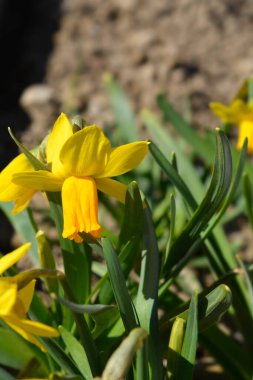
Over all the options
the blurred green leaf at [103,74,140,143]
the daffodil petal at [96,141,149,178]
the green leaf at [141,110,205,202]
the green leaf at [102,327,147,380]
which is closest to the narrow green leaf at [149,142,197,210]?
the green leaf at [141,110,205,202]

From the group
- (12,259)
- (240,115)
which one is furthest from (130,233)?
(240,115)

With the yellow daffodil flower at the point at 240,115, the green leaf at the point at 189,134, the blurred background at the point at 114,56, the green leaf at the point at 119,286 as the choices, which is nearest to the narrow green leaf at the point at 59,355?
the green leaf at the point at 119,286

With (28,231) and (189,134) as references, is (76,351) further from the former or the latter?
(189,134)

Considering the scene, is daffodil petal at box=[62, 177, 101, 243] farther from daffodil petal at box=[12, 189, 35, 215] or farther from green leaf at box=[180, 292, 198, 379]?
green leaf at box=[180, 292, 198, 379]

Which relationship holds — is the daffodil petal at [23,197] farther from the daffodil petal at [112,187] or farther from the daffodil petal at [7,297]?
the daffodil petal at [7,297]

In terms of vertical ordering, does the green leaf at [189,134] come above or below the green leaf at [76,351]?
above

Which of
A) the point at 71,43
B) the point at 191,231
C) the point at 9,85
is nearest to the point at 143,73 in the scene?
the point at 71,43
